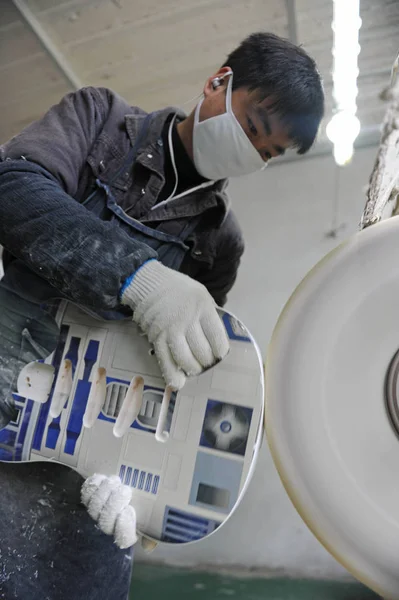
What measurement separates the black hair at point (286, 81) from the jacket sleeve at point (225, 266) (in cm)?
16

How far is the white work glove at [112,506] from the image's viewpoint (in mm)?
509

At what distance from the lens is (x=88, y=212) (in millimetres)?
518

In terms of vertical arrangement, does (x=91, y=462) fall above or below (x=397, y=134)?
below

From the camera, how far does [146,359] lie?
0.55 m

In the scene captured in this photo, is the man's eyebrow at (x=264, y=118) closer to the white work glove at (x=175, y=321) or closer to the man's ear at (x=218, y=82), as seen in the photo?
the man's ear at (x=218, y=82)

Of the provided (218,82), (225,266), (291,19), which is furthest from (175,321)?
(291,19)

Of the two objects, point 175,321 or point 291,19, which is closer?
point 175,321

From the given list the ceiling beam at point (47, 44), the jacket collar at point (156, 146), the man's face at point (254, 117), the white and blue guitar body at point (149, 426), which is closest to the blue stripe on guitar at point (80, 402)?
the white and blue guitar body at point (149, 426)

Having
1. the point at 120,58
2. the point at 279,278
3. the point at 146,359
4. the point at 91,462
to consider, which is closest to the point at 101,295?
the point at 146,359

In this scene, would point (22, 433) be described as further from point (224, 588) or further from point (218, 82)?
point (218, 82)

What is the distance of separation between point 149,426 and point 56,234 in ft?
0.79

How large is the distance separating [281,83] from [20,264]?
1.34 ft

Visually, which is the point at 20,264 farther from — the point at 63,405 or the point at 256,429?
the point at 256,429

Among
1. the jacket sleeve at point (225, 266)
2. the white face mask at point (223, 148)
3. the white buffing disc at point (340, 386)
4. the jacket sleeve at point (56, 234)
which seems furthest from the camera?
the jacket sleeve at point (225, 266)
